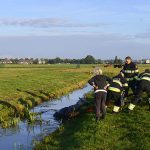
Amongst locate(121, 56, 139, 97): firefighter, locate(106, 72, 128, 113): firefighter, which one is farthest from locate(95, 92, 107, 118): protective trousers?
locate(121, 56, 139, 97): firefighter

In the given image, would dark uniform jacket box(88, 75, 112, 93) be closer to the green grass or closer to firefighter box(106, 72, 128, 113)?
the green grass

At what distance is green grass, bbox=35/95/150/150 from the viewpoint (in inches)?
542

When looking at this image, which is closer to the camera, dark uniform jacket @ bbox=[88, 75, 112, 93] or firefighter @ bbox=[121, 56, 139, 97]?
dark uniform jacket @ bbox=[88, 75, 112, 93]

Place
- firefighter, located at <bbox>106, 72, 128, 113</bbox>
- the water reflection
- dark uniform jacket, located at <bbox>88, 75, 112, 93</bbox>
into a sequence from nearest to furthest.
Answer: the water reflection → dark uniform jacket, located at <bbox>88, 75, 112, 93</bbox> → firefighter, located at <bbox>106, 72, 128, 113</bbox>

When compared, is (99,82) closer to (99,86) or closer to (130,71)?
(99,86)

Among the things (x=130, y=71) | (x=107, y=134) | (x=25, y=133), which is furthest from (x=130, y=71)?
(x=107, y=134)

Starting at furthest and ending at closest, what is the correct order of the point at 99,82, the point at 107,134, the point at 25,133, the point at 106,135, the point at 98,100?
the point at 25,133
the point at 98,100
the point at 99,82
the point at 107,134
the point at 106,135

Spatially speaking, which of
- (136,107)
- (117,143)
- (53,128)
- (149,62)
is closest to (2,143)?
(53,128)

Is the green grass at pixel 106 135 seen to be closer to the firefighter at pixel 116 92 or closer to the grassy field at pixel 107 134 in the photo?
the grassy field at pixel 107 134

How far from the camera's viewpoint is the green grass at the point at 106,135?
13758 mm

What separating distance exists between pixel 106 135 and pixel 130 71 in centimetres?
692

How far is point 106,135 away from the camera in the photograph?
595 inches

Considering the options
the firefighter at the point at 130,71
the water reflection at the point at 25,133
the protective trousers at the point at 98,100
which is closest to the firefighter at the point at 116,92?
the protective trousers at the point at 98,100

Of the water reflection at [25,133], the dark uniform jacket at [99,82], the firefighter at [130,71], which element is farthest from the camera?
the firefighter at [130,71]
